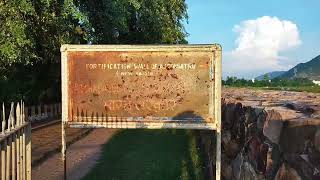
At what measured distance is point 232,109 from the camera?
8.51m

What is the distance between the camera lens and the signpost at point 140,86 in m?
7.84

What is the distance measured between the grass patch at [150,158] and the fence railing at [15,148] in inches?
134

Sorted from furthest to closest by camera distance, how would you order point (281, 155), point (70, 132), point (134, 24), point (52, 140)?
1. point (134, 24)
2. point (70, 132)
3. point (52, 140)
4. point (281, 155)

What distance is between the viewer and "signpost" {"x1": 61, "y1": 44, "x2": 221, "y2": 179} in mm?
7836

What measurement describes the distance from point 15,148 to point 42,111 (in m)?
20.5

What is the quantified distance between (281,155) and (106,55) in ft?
13.2

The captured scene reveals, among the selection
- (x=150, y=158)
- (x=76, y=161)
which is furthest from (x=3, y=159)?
(x=150, y=158)

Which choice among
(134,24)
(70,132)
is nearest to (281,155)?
(70,132)

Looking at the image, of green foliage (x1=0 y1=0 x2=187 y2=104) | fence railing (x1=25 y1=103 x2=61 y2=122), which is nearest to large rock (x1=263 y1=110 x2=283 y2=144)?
green foliage (x1=0 y1=0 x2=187 y2=104)

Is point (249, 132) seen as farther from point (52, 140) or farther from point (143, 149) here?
point (52, 140)

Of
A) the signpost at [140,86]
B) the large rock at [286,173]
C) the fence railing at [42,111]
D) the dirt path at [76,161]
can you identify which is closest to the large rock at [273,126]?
the large rock at [286,173]

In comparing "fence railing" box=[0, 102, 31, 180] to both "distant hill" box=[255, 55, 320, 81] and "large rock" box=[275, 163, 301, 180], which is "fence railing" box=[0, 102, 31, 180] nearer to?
"large rock" box=[275, 163, 301, 180]

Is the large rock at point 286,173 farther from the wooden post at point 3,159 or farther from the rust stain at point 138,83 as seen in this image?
the rust stain at point 138,83

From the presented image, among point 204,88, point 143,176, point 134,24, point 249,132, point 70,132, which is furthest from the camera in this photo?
point 134,24
